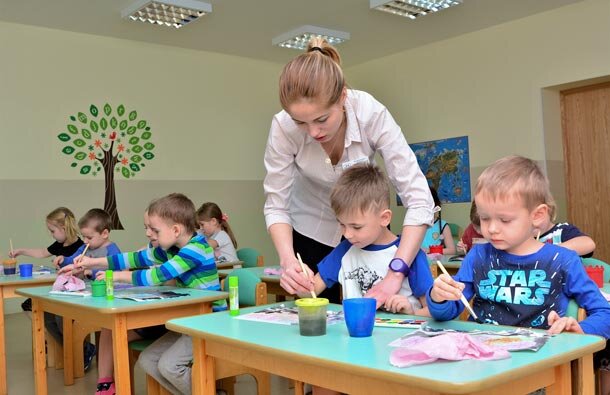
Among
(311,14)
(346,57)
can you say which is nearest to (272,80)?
(346,57)

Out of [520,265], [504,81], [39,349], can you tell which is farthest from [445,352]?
[504,81]

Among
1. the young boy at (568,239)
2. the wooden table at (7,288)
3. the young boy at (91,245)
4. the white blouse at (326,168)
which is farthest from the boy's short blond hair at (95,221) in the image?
the young boy at (568,239)

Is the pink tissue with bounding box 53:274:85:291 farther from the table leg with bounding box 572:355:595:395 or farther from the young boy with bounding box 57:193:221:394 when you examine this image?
the table leg with bounding box 572:355:595:395

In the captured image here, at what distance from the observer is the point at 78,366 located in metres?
3.85

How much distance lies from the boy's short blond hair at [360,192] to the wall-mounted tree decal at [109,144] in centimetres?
550

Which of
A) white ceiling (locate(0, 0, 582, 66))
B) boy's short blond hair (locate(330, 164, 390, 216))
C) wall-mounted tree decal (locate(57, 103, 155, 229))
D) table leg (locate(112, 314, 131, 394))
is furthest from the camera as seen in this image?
wall-mounted tree decal (locate(57, 103, 155, 229))

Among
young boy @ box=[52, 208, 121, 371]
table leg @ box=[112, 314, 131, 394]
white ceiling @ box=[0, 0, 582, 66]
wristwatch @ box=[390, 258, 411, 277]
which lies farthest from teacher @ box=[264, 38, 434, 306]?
white ceiling @ box=[0, 0, 582, 66]

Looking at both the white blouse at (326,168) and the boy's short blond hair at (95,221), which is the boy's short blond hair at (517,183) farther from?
the boy's short blond hair at (95,221)

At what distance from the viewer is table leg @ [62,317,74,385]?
12.2 ft

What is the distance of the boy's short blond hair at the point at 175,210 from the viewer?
10.0ft

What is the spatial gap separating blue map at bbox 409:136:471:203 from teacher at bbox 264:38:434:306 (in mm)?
5178

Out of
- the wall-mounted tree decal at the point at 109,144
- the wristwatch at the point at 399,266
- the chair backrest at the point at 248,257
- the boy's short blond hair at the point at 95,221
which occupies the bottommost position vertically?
the chair backrest at the point at 248,257

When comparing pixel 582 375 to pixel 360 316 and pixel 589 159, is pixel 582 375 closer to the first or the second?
pixel 360 316

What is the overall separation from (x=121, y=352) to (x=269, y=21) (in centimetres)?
490
